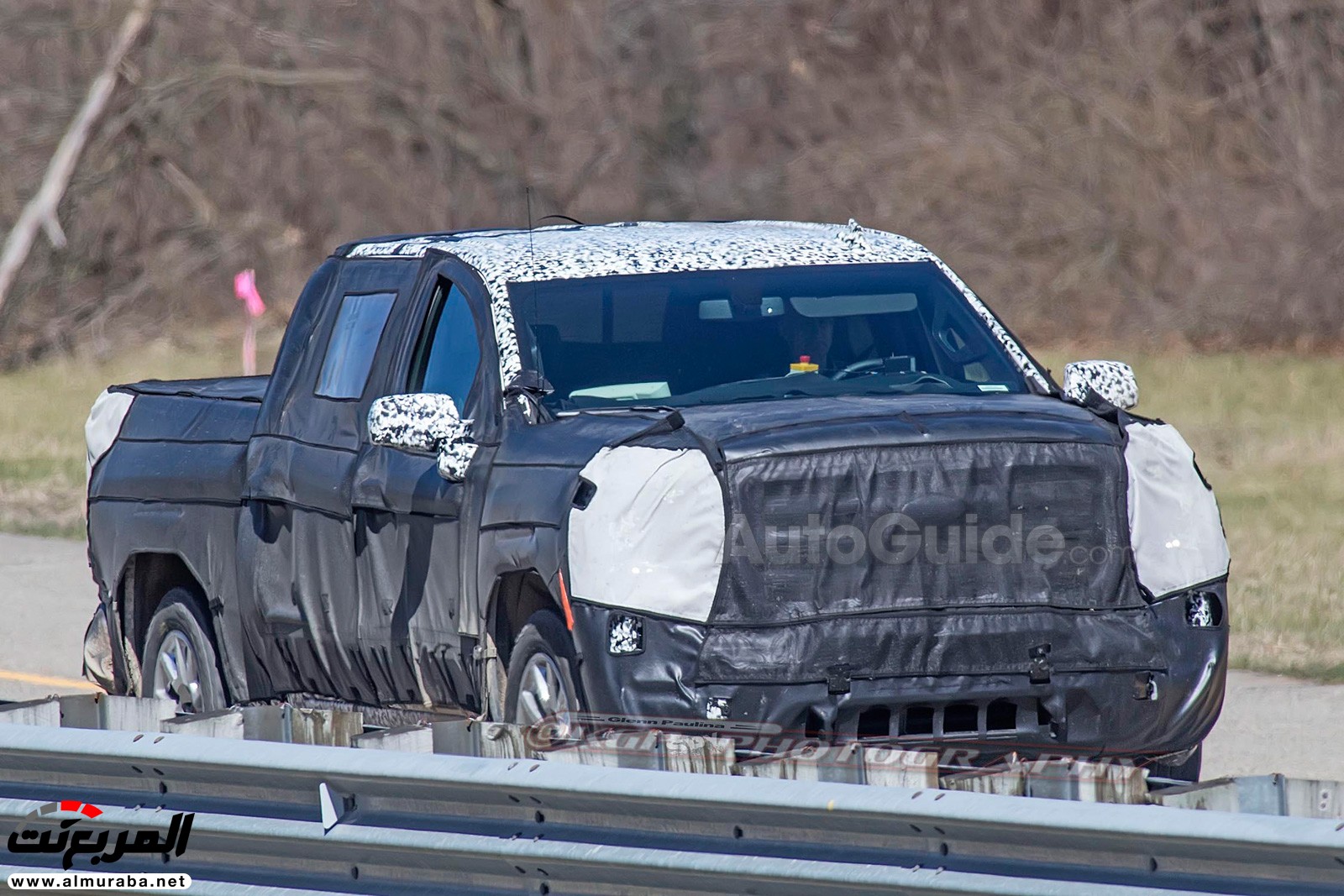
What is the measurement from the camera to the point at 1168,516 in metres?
7.07

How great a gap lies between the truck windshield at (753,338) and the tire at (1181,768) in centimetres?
126

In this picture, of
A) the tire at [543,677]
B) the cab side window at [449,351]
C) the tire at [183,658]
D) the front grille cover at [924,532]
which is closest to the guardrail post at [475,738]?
the tire at [543,677]

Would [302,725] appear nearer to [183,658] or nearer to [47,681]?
[183,658]

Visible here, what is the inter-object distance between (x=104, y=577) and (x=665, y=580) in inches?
143

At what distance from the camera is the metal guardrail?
4883 millimetres

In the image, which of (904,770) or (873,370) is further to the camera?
(873,370)

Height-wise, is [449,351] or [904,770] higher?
[449,351]

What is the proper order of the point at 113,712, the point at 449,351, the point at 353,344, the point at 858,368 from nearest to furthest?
the point at 113,712 → the point at 858,368 → the point at 449,351 → the point at 353,344

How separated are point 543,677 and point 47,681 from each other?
17.6ft

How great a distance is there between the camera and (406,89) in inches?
1237

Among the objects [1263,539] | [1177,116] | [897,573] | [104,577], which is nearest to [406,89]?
[1177,116]

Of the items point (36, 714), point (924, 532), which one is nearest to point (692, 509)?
point (924, 532)

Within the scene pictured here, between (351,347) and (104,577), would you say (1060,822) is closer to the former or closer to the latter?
(351,347)

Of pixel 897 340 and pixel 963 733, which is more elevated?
pixel 897 340
